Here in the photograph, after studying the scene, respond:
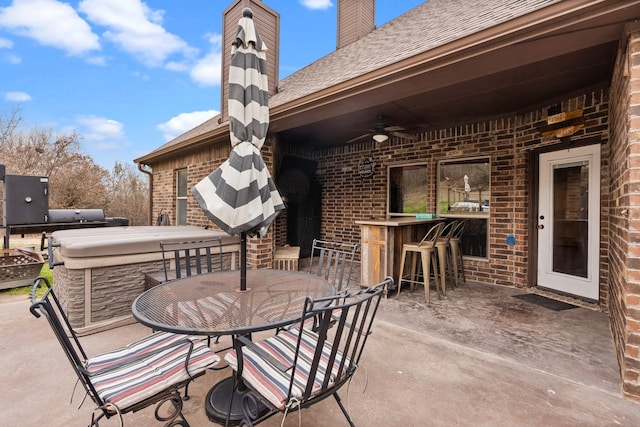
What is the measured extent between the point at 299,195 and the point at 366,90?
3.62 m

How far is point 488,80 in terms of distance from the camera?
3.13 meters

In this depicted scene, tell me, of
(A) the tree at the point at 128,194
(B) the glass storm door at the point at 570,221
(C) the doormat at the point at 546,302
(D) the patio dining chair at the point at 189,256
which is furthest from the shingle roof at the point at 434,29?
(A) the tree at the point at 128,194

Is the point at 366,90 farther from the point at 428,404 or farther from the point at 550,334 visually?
the point at 550,334

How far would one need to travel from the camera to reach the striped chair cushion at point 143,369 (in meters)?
1.28

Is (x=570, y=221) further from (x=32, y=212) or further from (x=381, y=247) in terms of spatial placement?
(x=32, y=212)

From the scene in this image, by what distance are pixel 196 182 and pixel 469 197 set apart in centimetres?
484

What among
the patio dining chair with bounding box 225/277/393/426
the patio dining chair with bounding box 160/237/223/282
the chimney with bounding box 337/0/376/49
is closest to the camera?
the patio dining chair with bounding box 225/277/393/426

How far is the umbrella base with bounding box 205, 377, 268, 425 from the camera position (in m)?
1.68

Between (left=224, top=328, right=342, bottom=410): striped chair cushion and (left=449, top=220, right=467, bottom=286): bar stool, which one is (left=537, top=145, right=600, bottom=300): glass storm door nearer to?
(left=449, top=220, right=467, bottom=286): bar stool

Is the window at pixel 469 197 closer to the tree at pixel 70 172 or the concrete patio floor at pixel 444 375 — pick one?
the concrete patio floor at pixel 444 375

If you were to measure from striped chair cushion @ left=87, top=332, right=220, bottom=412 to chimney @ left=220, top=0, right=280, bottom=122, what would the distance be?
4813mm

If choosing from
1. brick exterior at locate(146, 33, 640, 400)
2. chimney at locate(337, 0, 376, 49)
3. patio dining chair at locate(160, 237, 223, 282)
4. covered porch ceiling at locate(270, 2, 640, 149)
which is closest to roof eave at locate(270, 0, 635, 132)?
covered porch ceiling at locate(270, 2, 640, 149)

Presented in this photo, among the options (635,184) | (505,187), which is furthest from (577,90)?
(635,184)

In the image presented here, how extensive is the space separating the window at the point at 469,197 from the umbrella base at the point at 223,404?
4269 mm
